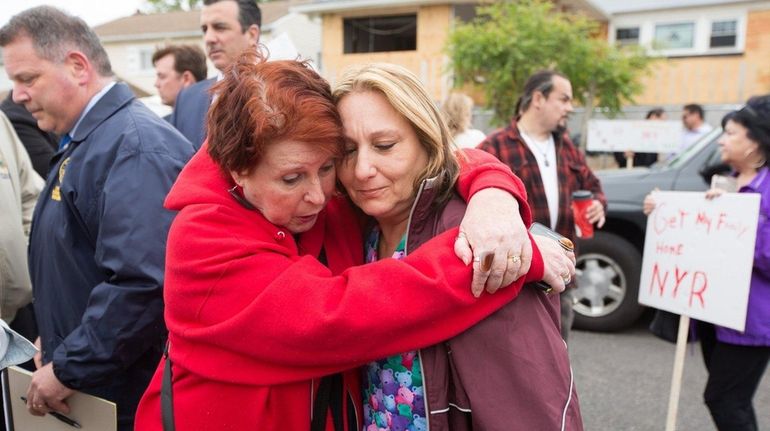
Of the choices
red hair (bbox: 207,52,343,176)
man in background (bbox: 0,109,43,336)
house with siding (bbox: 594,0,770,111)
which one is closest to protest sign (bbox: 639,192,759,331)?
red hair (bbox: 207,52,343,176)

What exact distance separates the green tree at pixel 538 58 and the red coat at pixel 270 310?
15859 mm

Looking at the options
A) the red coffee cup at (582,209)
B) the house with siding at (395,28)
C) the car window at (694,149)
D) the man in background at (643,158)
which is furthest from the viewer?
the house with siding at (395,28)

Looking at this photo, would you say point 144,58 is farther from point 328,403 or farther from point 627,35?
point 328,403

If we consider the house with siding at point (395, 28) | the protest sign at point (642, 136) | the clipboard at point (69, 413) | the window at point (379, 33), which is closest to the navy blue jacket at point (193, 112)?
the clipboard at point (69, 413)

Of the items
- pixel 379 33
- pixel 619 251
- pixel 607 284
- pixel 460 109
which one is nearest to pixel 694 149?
pixel 619 251

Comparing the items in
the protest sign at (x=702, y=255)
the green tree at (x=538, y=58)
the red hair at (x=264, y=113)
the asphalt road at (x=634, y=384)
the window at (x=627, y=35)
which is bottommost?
the asphalt road at (x=634, y=384)

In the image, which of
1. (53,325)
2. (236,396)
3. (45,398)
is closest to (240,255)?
(236,396)

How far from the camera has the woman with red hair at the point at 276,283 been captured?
129cm

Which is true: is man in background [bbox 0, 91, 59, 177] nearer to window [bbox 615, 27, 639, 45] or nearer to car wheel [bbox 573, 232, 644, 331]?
car wheel [bbox 573, 232, 644, 331]

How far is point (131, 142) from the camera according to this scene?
2.11 meters

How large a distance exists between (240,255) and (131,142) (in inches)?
39.3

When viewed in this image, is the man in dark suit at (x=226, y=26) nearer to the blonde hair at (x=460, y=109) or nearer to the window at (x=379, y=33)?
the blonde hair at (x=460, y=109)

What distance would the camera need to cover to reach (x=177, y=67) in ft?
18.5

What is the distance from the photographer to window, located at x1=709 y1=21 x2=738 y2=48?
65.9 feet
